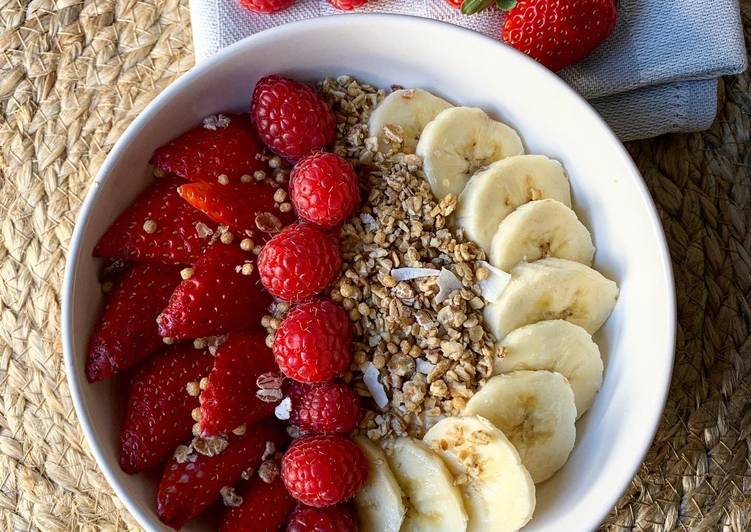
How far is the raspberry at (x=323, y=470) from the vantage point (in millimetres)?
1153

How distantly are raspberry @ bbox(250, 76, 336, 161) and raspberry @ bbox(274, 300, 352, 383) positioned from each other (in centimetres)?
24

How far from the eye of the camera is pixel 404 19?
1.24 m

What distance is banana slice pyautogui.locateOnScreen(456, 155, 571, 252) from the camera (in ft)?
4.18

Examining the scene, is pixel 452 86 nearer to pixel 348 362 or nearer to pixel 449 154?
pixel 449 154

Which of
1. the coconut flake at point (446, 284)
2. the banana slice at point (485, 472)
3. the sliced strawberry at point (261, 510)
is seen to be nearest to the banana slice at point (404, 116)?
the coconut flake at point (446, 284)

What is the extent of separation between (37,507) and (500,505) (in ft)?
2.59

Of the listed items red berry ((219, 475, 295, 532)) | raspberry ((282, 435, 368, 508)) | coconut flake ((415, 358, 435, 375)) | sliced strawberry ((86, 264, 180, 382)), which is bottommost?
red berry ((219, 475, 295, 532))

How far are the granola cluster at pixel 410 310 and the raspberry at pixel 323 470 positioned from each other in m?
0.07

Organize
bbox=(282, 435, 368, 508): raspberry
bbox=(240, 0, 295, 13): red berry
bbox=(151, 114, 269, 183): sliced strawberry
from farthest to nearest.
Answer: bbox=(240, 0, 295, 13): red berry, bbox=(151, 114, 269, 183): sliced strawberry, bbox=(282, 435, 368, 508): raspberry

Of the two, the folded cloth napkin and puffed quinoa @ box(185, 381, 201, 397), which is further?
the folded cloth napkin

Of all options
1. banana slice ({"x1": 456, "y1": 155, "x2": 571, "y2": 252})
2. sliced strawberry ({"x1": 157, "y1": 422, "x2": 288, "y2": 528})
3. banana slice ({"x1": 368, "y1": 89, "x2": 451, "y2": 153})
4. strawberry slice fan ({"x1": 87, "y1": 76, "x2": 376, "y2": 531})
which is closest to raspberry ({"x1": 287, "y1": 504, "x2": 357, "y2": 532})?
strawberry slice fan ({"x1": 87, "y1": 76, "x2": 376, "y2": 531})

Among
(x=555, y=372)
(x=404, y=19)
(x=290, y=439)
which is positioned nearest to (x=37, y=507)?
(x=290, y=439)

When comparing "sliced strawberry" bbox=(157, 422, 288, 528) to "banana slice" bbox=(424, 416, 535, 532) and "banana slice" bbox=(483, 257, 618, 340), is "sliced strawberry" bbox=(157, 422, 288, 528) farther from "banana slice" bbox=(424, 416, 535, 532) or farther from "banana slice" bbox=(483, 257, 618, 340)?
"banana slice" bbox=(483, 257, 618, 340)

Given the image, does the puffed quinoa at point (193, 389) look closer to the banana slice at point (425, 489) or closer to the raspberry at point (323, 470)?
the raspberry at point (323, 470)
